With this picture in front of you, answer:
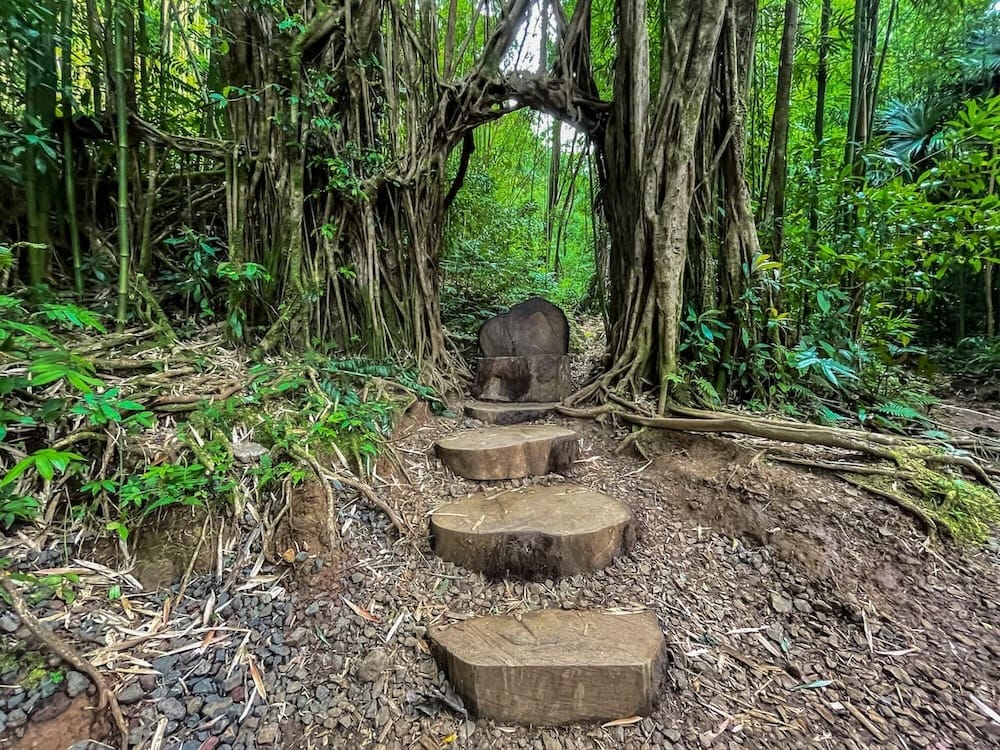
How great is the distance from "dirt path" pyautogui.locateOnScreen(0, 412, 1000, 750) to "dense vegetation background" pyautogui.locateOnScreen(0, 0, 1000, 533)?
485 mm

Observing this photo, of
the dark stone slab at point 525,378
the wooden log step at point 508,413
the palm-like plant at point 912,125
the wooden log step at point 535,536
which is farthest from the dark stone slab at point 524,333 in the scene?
the palm-like plant at point 912,125

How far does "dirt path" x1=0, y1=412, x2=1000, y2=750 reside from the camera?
109 centimetres

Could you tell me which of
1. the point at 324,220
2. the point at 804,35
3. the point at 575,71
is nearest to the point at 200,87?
the point at 324,220

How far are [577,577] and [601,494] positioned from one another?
420 mm

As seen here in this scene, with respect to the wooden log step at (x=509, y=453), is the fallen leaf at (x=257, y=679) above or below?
below

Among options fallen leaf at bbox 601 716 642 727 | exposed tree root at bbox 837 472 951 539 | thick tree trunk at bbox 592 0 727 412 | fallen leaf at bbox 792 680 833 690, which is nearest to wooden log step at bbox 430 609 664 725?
fallen leaf at bbox 601 716 642 727

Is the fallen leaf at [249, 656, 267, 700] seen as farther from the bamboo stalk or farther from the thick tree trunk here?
the thick tree trunk

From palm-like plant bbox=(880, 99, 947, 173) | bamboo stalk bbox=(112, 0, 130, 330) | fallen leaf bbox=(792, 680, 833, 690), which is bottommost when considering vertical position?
fallen leaf bbox=(792, 680, 833, 690)

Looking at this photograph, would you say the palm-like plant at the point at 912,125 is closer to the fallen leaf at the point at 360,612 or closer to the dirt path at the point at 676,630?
the dirt path at the point at 676,630

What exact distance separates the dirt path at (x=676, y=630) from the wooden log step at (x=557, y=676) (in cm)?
5

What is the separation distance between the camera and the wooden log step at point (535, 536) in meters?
1.54

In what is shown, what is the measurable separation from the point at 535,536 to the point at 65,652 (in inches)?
51.9

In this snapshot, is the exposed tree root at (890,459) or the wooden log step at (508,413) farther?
the wooden log step at (508,413)

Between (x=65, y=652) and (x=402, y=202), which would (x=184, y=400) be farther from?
(x=402, y=202)
